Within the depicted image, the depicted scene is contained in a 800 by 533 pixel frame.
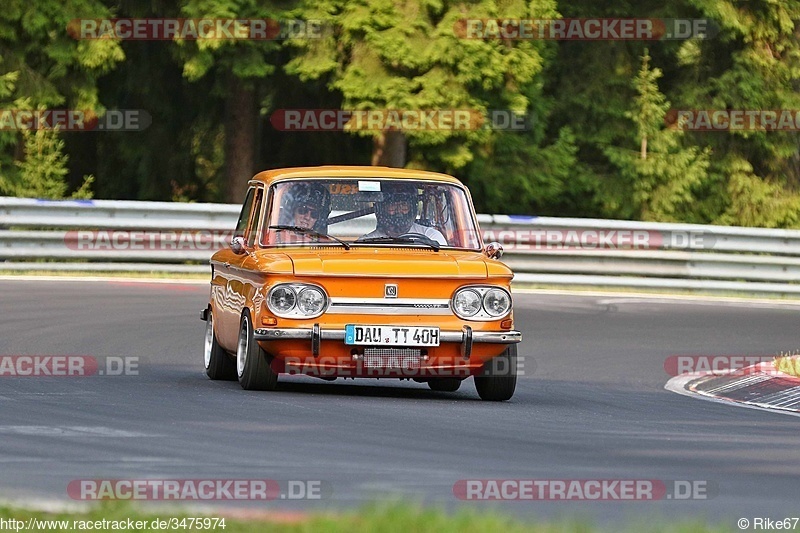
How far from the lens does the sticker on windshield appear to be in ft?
44.7

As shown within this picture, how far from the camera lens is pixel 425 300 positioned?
12.5 metres

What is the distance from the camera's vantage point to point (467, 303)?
12586mm

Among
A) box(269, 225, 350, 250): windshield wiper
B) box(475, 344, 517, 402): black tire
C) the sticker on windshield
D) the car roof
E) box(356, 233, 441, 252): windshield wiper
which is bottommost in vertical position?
box(475, 344, 517, 402): black tire

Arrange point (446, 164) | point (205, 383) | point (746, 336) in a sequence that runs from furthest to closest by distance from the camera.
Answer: point (446, 164) < point (746, 336) < point (205, 383)

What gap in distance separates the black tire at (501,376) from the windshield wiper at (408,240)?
0.97 m

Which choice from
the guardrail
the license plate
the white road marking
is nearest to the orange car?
the license plate

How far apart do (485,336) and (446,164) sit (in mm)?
19683

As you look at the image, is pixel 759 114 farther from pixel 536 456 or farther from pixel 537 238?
pixel 536 456

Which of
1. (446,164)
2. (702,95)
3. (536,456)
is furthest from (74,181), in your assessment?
(536,456)

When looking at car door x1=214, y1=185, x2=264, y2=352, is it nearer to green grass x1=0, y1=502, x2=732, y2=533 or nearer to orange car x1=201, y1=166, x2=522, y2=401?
orange car x1=201, y1=166, x2=522, y2=401

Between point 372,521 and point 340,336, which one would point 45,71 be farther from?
point 372,521

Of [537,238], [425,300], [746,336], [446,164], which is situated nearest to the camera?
[425,300]

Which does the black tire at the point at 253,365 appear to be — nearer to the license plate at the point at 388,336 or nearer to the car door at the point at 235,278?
the car door at the point at 235,278

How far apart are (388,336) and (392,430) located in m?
1.99
